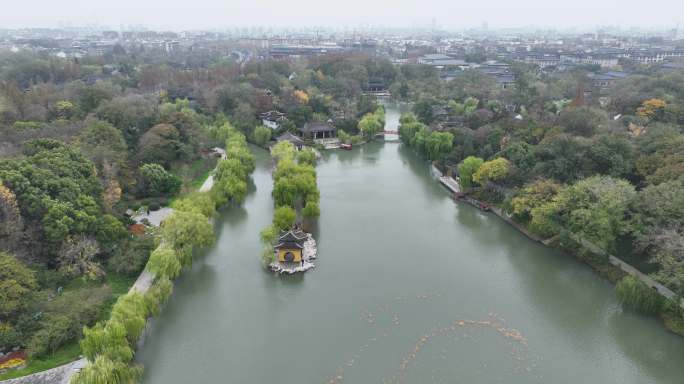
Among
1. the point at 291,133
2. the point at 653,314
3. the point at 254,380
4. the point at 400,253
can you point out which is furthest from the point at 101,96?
the point at 653,314

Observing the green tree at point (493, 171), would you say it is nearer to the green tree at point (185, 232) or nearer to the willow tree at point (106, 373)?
the green tree at point (185, 232)

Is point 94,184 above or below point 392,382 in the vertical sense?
above

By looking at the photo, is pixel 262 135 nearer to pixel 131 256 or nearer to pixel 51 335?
pixel 131 256

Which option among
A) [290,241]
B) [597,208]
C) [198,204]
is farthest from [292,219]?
[597,208]

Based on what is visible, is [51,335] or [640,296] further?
[640,296]

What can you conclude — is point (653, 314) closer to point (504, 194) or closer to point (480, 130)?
point (504, 194)

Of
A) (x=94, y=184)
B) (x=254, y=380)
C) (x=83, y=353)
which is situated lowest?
(x=254, y=380)
